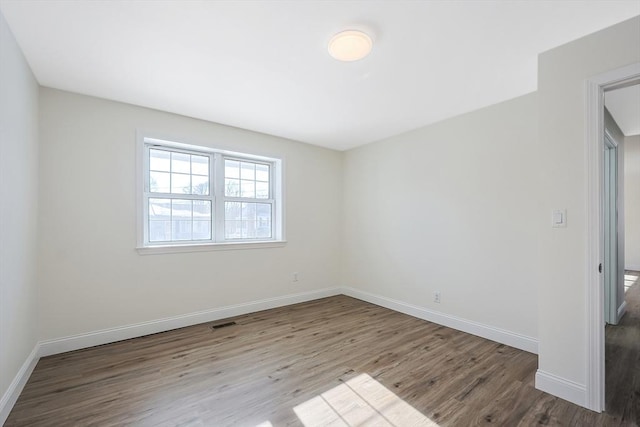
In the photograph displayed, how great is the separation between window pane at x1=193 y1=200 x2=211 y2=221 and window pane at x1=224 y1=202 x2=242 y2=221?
0.75 feet

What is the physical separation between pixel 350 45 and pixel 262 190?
270 centimetres

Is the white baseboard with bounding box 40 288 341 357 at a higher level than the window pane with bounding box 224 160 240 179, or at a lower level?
lower

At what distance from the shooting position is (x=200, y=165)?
3.66 meters

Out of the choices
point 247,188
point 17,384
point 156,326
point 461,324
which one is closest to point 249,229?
point 247,188

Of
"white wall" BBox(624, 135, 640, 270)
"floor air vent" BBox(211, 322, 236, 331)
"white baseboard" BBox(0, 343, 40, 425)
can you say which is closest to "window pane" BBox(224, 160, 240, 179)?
"floor air vent" BBox(211, 322, 236, 331)

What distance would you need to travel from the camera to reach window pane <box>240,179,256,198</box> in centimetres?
403

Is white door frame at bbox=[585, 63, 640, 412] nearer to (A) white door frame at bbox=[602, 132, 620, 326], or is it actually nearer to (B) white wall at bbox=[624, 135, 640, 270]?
(A) white door frame at bbox=[602, 132, 620, 326]

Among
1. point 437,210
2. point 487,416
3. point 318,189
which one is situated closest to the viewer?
point 487,416

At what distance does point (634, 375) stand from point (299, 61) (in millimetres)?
3724

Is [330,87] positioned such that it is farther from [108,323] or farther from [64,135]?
[108,323]

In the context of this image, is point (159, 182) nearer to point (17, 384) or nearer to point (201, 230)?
point (201, 230)

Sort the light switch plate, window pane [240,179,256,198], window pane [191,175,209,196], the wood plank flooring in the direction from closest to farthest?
1. the wood plank flooring
2. the light switch plate
3. window pane [191,175,209,196]
4. window pane [240,179,256,198]

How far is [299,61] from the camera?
2227mm

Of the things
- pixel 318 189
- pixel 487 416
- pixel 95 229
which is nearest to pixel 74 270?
pixel 95 229
